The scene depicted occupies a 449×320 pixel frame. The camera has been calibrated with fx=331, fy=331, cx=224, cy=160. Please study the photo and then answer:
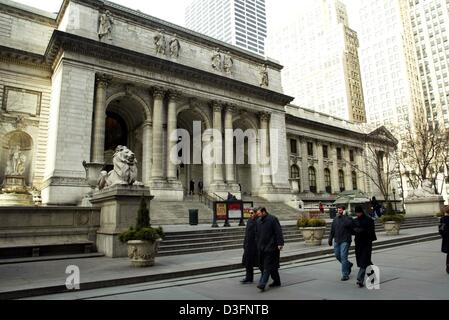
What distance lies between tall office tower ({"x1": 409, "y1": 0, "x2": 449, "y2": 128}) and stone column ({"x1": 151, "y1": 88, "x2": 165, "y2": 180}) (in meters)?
84.0

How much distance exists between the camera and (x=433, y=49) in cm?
9150

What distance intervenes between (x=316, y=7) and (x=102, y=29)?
9819 cm

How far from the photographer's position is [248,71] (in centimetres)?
3469

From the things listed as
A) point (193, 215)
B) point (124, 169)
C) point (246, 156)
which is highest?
point (246, 156)

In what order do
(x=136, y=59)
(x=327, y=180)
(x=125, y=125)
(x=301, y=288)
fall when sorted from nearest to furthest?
(x=301, y=288) → (x=136, y=59) → (x=125, y=125) → (x=327, y=180)

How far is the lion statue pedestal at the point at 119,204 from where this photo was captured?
453 inches

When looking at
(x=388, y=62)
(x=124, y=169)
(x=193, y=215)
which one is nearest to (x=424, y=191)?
(x=193, y=215)

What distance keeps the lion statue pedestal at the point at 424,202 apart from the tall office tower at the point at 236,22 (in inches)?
5296

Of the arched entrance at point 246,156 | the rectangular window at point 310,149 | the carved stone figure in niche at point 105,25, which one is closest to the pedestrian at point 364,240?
the carved stone figure in niche at point 105,25

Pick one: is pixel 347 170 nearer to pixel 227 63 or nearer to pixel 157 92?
pixel 227 63

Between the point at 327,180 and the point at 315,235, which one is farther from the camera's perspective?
the point at 327,180

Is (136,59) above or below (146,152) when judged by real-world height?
above

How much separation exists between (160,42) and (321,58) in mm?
81588
